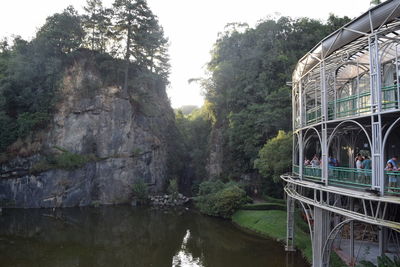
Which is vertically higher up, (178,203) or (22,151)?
(22,151)

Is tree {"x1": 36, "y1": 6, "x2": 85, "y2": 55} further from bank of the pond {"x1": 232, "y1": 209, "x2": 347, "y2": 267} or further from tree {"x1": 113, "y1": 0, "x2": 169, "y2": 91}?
bank of the pond {"x1": 232, "y1": 209, "x2": 347, "y2": 267}

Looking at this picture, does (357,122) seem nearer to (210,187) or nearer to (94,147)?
(210,187)

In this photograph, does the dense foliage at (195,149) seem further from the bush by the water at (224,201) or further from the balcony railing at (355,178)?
the balcony railing at (355,178)

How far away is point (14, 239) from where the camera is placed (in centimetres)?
2216

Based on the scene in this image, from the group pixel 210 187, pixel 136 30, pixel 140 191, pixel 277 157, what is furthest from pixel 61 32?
pixel 277 157

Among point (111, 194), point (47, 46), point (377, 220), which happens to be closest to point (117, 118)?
point (111, 194)

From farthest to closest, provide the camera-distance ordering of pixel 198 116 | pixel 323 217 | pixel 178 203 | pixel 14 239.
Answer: pixel 198 116
pixel 178 203
pixel 14 239
pixel 323 217

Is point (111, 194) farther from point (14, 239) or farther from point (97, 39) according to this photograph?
point (97, 39)

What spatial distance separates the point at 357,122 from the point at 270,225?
15.0 metres

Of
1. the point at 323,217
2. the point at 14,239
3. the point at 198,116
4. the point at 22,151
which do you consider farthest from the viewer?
the point at 198,116

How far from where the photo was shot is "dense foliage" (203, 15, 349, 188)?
116 ft

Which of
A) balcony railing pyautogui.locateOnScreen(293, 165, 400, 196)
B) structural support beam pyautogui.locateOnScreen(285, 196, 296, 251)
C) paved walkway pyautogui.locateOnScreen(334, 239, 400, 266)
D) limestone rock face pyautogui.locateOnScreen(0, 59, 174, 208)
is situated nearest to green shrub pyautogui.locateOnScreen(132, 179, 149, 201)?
limestone rock face pyautogui.locateOnScreen(0, 59, 174, 208)

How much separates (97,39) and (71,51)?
4.50 meters

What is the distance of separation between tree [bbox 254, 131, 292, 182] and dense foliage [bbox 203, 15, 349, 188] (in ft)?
21.7
